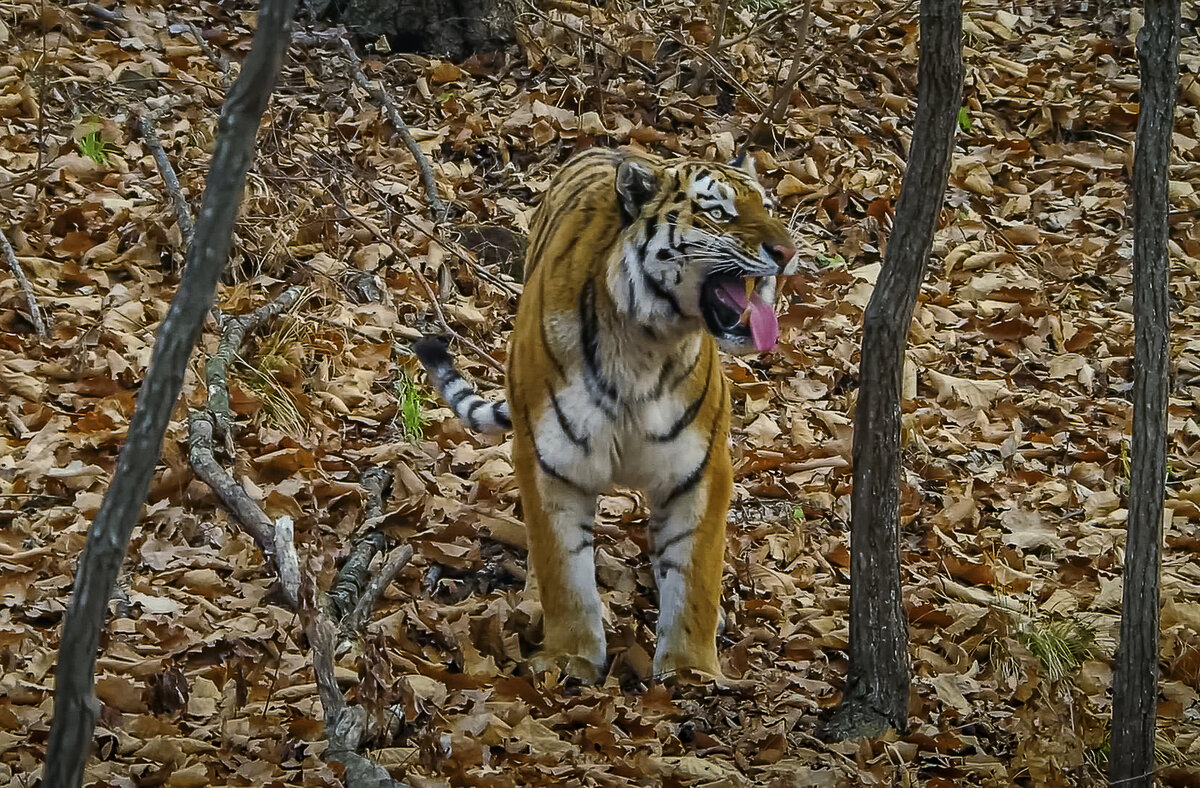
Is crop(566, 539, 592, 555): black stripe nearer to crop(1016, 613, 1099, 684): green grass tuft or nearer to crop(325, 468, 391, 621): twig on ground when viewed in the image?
crop(325, 468, 391, 621): twig on ground

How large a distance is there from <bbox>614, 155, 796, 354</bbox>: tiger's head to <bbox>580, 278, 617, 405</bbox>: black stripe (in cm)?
14

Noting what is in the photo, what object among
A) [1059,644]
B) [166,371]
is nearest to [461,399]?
[1059,644]

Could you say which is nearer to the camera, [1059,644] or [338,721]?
[338,721]

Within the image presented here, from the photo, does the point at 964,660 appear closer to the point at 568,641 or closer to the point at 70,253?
the point at 568,641

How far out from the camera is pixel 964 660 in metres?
4.13

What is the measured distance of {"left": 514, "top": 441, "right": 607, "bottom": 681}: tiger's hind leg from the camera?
4.02 meters

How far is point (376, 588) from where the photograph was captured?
3.94m

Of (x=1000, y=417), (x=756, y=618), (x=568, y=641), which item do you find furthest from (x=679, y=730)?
(x=1000, y=417)

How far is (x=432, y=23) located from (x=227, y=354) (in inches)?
134

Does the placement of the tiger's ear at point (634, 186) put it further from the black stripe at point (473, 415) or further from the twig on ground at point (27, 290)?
the twig on ground at point (27, 290)

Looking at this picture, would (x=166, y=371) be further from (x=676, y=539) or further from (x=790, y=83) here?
(x=790, y=83)

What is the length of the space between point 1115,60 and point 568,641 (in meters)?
6.24

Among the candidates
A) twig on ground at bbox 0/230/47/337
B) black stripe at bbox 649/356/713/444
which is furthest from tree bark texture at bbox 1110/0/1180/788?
twig on ground at bbox 0/230/47/337

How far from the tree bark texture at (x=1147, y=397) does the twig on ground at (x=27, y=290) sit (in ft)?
13.3
